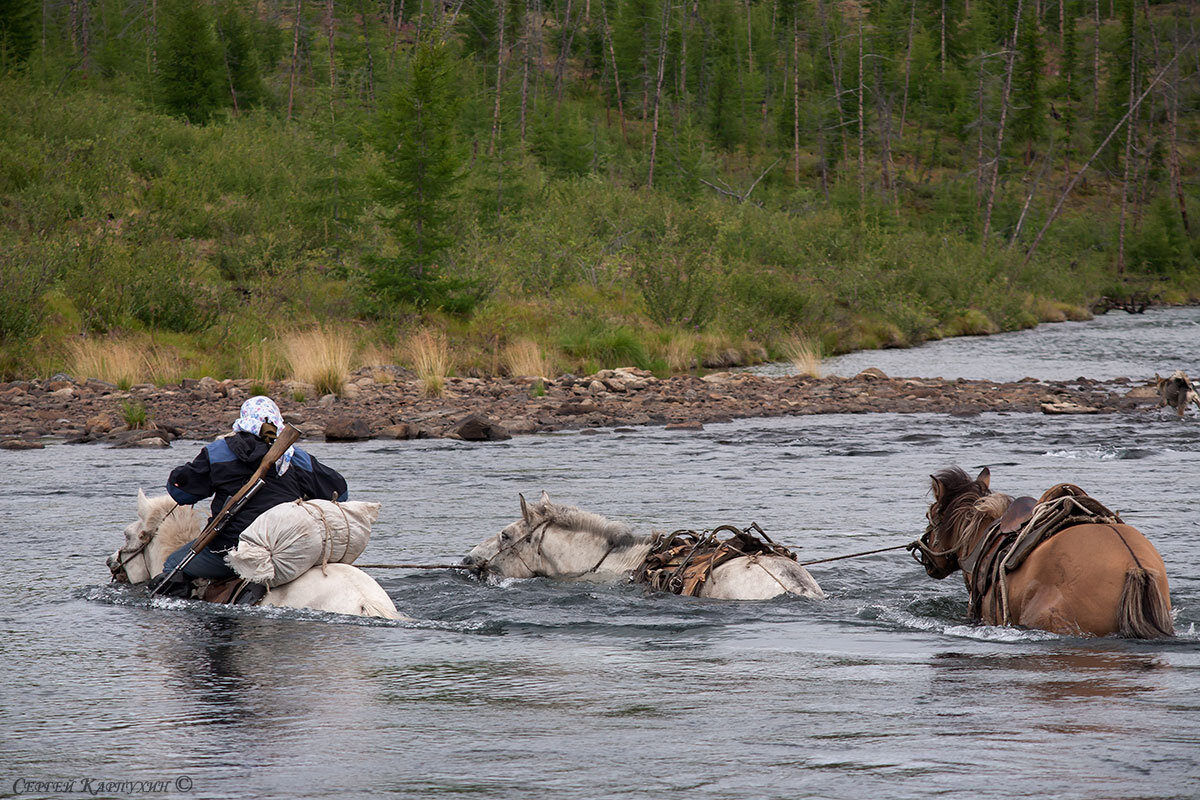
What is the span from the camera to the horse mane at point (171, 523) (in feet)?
26.9

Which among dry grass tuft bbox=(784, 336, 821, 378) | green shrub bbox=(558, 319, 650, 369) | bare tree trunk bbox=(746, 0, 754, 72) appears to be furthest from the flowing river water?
bare tree trunk bbox=(746, 0, 754, 72)

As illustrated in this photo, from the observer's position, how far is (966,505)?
729cm

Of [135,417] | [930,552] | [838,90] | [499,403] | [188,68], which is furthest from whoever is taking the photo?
[838,90]

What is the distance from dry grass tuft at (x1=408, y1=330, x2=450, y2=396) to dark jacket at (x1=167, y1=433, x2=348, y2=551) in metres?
14.4

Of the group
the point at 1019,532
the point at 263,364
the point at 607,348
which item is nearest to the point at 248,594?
the point at 1019,532

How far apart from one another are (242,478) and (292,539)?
2.37 feet

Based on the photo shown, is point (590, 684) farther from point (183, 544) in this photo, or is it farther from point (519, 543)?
point (183, 544)

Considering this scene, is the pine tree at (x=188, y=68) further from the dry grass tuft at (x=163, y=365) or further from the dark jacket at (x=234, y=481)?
the dark jacket at (x=234, y=481)

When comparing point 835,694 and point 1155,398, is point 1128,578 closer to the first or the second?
point 835,694

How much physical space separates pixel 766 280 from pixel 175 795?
32.3m

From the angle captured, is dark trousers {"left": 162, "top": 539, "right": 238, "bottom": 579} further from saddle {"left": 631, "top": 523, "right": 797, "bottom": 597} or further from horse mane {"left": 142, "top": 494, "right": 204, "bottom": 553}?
saddle {"left": 631, "top": 523, "right": 797, "bottom": 597}

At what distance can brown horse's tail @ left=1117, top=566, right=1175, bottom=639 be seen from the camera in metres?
6.02

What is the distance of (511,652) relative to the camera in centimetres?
688

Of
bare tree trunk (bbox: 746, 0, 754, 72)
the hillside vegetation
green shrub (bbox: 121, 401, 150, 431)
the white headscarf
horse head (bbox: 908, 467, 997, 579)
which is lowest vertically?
green shrub (bbox: 121, 401, 150, 431)
